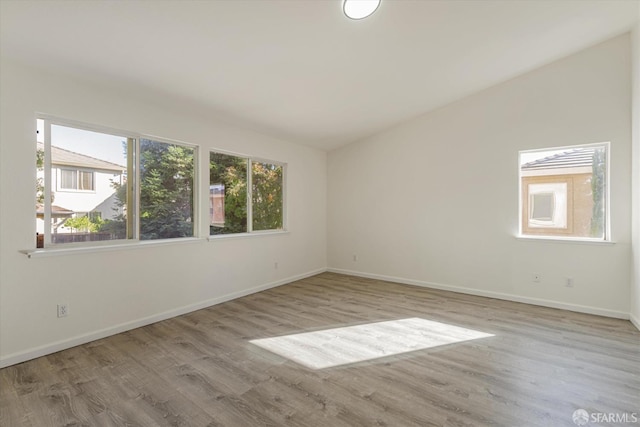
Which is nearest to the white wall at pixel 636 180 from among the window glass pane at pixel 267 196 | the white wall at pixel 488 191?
the white wall at pixel 488 191

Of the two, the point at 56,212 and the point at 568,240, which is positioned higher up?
the point at 56,212

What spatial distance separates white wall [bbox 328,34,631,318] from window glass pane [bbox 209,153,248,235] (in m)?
2.07

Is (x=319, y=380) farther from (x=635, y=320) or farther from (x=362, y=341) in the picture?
(x=635, y=320)

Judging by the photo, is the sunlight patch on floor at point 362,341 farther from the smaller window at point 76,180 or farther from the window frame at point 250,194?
the smaller window at point 76,180

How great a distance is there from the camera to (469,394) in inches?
77.5

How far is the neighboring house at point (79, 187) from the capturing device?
2642 millimetres

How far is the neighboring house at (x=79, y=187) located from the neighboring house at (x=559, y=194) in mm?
5025

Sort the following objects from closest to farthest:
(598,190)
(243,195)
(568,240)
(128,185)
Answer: (128,185) < (598,190) < (568,240) < (243,195)

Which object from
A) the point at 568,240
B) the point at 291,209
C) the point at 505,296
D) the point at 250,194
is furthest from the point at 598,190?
the point at 250,194

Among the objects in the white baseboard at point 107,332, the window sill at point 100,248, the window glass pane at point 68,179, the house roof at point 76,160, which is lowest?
the white baseboard at point 107,332

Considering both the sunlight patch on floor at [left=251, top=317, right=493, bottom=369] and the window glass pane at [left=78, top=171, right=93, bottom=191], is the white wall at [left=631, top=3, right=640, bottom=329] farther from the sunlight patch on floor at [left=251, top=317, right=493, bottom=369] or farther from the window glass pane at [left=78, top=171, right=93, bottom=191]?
the window glass pane at [left=78, top=171, right=93, bottom=191]

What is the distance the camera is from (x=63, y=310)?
262 centimetres

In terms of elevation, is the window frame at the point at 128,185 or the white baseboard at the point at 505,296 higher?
the window frame at the point at 128,185

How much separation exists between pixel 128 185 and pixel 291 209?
2565 mm
